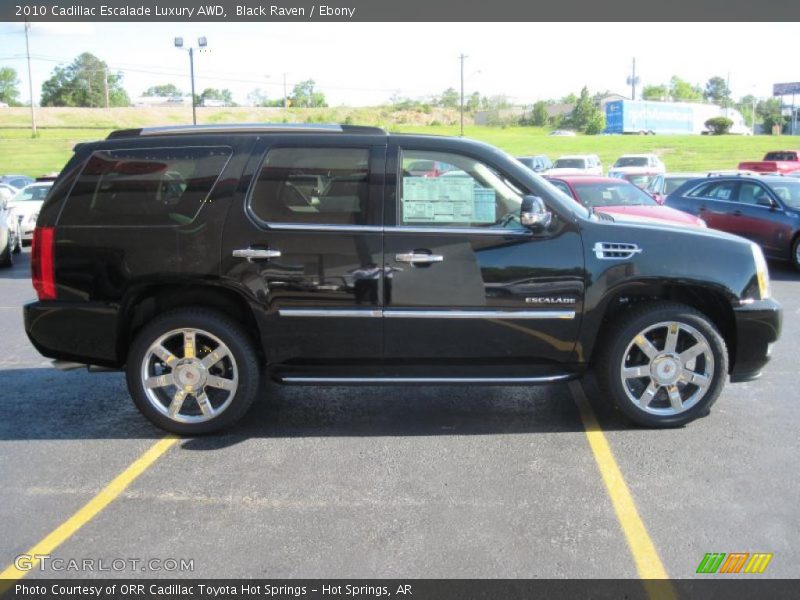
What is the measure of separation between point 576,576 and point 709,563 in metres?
0.62

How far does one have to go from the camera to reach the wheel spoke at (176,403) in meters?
4.87

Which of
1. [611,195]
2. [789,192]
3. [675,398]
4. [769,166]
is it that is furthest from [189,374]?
[769,166]

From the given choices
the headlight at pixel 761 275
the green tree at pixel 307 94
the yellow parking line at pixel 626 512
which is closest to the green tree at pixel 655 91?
the green tree at pixel 307 94

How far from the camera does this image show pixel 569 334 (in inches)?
189

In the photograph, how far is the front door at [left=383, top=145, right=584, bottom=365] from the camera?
15.5 feet

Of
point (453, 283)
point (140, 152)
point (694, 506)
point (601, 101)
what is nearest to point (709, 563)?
point (694, 506)

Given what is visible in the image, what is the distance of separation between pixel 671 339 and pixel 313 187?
2.51 m

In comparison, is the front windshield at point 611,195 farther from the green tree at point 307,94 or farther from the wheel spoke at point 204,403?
the green tree at point 307,94

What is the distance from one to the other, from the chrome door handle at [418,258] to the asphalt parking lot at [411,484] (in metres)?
1.16

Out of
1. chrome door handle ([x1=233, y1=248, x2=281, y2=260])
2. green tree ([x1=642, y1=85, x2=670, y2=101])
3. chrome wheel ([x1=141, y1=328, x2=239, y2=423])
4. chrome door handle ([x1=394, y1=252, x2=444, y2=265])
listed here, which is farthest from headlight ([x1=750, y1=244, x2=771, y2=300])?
green tree ([x1=642, y1=85, x2=670, y2=101])

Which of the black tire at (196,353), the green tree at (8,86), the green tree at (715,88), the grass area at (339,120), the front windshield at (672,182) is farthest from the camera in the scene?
the green tree at (715,88)

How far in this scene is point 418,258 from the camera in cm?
470

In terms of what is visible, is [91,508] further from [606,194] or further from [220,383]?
[606,194]

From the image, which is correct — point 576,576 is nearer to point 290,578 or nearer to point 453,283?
point 290,578
